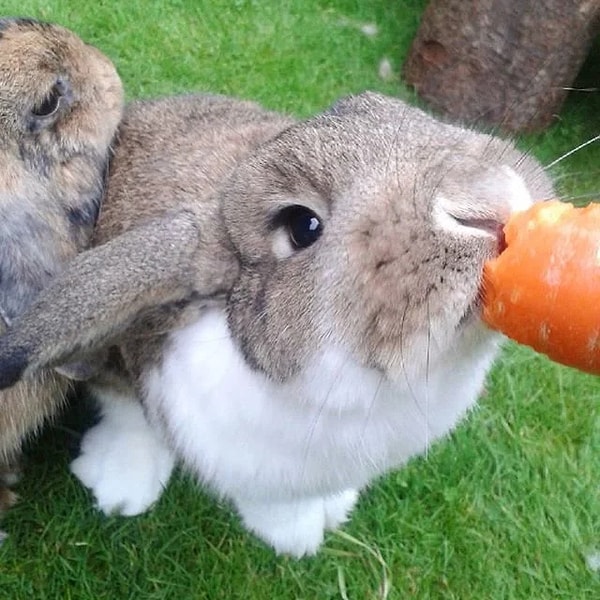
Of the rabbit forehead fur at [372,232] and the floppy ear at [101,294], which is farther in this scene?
the floppy ear at [101,294]

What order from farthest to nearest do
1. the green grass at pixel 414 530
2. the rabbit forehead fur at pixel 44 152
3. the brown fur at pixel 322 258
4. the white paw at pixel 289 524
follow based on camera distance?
the green grass at pixel 414 530 < the white paw at pixel 289 524 < the rabbit forehead fur at pixel 44 152 < the brown fur at pixel 322 258

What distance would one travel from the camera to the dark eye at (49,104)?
201 centimetres

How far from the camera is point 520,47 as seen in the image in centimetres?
348

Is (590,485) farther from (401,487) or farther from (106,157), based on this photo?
(106,157)

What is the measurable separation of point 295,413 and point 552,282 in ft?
1.89

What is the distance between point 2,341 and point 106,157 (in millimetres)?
707

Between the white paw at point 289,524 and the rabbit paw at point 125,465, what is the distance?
0.87 feet

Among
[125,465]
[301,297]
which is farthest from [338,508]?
[301,297]

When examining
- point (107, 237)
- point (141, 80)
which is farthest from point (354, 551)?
point (141, 80)

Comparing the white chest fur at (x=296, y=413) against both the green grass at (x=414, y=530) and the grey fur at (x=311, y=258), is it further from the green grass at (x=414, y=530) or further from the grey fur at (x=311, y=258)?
the green grass at (x=414, y=530)

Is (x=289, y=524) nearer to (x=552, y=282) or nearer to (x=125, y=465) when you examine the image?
(x=125, y=465)

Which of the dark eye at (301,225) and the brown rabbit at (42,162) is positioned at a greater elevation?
the dark eye at (301,225)

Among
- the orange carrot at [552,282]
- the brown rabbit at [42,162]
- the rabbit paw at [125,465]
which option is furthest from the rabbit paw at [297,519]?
the orange carrot at [552,282]

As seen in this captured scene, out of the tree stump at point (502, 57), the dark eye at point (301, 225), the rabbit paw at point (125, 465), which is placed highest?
the dark eye at point (301, 225)
